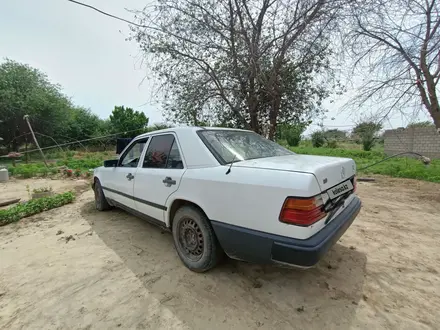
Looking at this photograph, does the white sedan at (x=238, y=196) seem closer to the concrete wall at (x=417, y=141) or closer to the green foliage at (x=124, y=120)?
the concrete wall at (x=417, y=141)

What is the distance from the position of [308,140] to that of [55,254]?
76.0 ft

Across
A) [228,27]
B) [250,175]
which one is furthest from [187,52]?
[250,175]

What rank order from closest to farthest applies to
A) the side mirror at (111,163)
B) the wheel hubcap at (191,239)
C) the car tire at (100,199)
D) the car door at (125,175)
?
the wheel hubcap at (191,239) < the car door at (125,175) < the side mirror at (111,163) < the car tire at (100,199)

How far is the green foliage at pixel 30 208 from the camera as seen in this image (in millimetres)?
4156

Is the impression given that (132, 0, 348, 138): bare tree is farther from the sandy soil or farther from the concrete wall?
the concrete wall

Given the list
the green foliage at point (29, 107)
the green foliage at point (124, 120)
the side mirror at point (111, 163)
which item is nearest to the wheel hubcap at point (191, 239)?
the side mirror at point (111, 163)

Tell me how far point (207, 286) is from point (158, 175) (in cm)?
133

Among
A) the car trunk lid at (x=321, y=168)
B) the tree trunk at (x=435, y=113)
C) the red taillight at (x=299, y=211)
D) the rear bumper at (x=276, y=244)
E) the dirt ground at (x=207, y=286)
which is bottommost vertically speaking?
the dirt ground at (x=207, y=286)

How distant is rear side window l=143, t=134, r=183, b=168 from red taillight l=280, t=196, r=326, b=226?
126 centimetres

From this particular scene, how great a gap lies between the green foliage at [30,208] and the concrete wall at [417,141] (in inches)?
545

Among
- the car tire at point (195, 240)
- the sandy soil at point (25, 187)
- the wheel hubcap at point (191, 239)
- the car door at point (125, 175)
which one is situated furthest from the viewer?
the sandy soil at point (25, 187)

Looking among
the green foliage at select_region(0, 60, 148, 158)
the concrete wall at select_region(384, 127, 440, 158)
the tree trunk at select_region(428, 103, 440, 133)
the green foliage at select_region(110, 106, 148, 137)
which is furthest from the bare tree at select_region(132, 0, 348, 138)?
the green foliage at select_region(110, 106, 148, 137)

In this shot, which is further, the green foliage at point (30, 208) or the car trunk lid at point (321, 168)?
the green foliage at point (30, 208)

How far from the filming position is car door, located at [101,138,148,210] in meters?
3.32
